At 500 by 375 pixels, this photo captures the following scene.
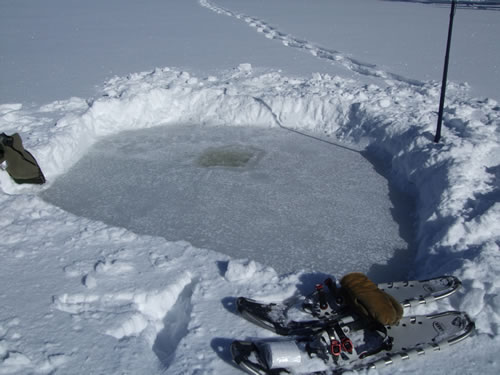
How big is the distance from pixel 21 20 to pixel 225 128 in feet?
59.3

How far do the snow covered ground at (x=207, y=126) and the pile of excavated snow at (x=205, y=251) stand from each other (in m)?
0.02

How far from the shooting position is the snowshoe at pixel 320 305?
3623 millimetres

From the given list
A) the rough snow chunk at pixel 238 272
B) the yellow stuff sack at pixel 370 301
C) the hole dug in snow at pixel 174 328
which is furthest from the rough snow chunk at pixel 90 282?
the yellow stuff sack at pixel 370 301

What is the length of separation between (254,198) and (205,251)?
1.73 metres

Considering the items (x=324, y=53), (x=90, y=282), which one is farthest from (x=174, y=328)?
(x=324, y=53)

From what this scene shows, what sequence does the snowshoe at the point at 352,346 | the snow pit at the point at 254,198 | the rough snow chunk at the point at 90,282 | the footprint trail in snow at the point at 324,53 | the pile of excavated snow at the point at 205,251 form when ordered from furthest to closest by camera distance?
the footprint trail in snow at the point at 324,53 → the snow pit at the point at 254,198 → the rough snow chunk at the point at 90,282 → the pile of excavated snow at the point at 205,251 → the snowshoe at the point at 352,346

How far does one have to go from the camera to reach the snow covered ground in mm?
3492

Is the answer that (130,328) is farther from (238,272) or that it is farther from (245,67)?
(245,67)

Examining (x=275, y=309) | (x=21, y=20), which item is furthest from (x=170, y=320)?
(x=21, y=20)

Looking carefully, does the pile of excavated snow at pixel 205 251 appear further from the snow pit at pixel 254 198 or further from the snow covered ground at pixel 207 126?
the snow pit at pixel 254 198

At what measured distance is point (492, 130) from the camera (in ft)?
23.3

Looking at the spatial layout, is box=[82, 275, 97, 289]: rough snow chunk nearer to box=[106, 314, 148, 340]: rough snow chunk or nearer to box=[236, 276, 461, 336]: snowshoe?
box=[106, 314, 148, 340]: rough snow chunk

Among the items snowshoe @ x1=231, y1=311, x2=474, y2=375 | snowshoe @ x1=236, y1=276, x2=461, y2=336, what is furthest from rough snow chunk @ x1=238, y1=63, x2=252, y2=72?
snowshoe @ x1=231, y1=311, x2=474, y2=375

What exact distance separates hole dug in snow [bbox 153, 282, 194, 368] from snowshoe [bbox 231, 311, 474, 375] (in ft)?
2.03
